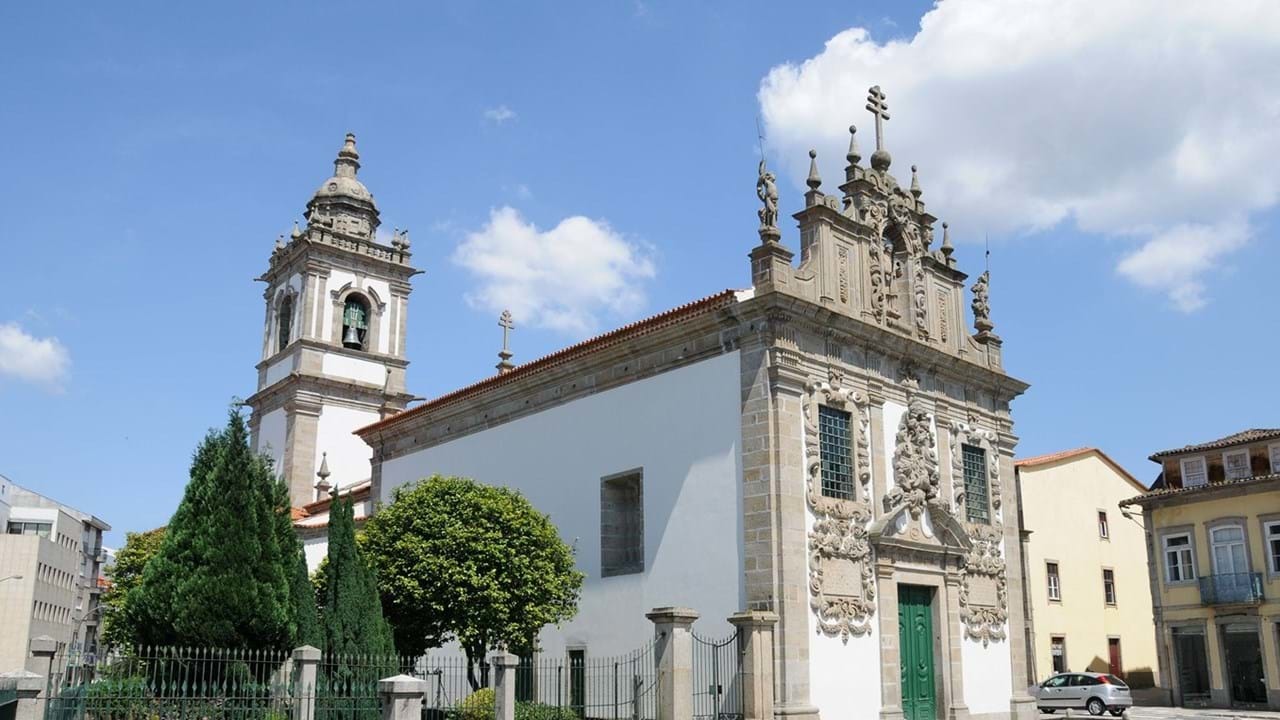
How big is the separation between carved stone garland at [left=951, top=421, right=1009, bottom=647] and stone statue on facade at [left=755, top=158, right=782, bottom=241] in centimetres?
600

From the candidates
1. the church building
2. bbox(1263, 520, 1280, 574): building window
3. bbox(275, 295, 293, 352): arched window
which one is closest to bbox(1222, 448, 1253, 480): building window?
bbox(1263, 520, 1280, 574): building window

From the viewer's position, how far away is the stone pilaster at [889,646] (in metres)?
18.5

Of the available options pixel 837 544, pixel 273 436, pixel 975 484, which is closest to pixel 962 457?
pixel 975 484

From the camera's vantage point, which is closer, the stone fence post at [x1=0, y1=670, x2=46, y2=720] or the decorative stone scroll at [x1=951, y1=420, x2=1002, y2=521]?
the stone fence post at [x1=0, y1=670, x2=46, y2=720]

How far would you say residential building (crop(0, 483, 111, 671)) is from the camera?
180 ft

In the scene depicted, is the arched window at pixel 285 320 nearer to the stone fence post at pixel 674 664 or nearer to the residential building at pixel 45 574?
the residential building at pixel 45 574

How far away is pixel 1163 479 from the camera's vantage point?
3397 centimetres

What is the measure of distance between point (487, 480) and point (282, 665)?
736cm

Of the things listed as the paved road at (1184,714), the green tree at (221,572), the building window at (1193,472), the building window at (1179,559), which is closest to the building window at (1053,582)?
the building window at (1179,559)

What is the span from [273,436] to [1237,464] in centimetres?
2953

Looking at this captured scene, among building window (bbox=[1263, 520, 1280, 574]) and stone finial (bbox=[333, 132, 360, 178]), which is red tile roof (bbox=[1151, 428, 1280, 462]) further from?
stone finial (bbox=[333, 132, 360, 178])

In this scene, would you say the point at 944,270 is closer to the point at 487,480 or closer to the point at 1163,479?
the point at 487,480

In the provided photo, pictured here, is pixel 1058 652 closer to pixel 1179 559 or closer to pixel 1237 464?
pixel 1179 559

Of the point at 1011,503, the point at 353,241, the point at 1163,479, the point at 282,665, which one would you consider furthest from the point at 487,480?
the point at 1163,479
